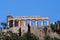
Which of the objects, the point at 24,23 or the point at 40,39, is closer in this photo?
the point at 40,39

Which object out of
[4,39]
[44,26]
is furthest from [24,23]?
[4,39]

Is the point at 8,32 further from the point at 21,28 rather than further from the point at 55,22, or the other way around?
the point at 55,22

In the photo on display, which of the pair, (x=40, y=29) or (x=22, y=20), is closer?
(x=40, y=29)

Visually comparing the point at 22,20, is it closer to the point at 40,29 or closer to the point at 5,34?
the point at 40,29

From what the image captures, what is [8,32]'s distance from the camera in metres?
88.1

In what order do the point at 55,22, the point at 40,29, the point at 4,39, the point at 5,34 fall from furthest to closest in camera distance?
1. the point at 55,22
2. the point at 40,29
3. the point at 5,34
4. the point at 4,39

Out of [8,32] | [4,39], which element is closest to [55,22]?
[8,32]

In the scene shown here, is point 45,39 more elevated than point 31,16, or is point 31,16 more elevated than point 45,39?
point 31,16

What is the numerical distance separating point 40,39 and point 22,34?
5.11 m

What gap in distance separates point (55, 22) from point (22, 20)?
10348 mm

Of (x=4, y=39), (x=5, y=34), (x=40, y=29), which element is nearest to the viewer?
(x=4, y=39)

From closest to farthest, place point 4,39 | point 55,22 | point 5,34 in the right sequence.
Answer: point 4,39
point 5,34
point 55,22

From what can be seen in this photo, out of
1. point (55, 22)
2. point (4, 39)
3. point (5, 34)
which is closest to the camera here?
point (4, 39)

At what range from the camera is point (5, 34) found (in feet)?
282
